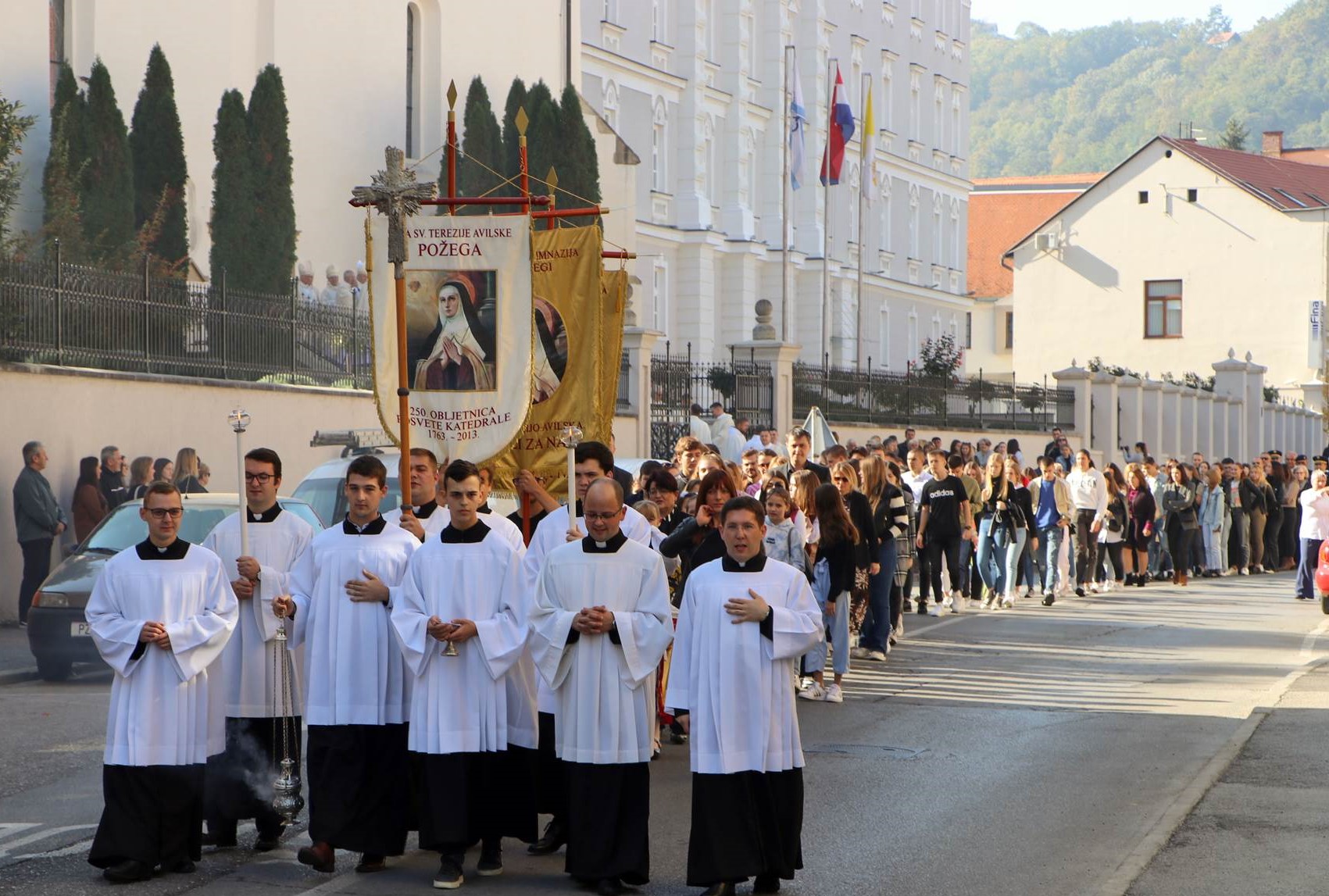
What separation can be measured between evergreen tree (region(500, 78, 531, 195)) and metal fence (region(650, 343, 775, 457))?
22.5 feet

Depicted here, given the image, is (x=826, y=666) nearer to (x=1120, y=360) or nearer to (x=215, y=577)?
(x=215, y=577)

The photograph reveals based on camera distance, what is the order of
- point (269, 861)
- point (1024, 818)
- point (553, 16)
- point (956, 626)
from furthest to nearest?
1. point (553, 16)
2. point (956, 626)
3. point (1024, 818)
4. point (269, 861)

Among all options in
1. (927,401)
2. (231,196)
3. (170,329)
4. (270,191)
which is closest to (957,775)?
(170,329)

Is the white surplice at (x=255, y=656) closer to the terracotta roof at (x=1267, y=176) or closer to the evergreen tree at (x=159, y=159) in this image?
the evergreen tree at (x=159, y=159)

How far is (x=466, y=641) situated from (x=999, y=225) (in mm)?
78542

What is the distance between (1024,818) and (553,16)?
31.4 m

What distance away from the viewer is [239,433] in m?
9.21

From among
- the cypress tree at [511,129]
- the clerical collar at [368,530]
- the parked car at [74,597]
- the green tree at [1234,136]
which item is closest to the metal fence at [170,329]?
the parked car at [74,597]

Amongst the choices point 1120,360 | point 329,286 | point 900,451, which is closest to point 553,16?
point 329,286

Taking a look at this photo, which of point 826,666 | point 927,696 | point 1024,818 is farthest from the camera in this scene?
point 826,666

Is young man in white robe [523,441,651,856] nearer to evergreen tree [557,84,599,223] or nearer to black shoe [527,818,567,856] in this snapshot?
black shoe [527,818,567,856]

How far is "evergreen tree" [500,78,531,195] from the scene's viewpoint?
35.5m

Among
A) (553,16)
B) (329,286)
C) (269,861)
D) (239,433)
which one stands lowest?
(269,861)

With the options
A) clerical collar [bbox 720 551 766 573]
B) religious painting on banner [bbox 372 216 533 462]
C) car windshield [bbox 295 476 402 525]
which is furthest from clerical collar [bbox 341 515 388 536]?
car windshield [bbox 295 476 402 525]
